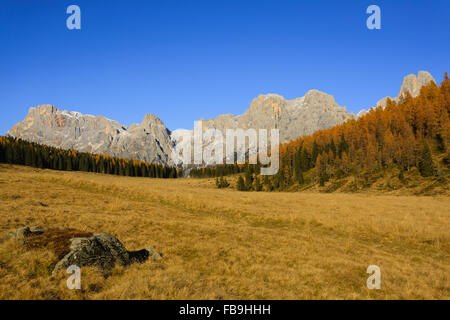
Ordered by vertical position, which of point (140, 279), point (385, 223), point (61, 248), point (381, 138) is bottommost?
point (385, 223)

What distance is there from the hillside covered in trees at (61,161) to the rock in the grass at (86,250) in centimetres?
11704

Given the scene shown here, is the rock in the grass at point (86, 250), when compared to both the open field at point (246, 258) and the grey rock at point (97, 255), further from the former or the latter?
the open field at point (246, 258)

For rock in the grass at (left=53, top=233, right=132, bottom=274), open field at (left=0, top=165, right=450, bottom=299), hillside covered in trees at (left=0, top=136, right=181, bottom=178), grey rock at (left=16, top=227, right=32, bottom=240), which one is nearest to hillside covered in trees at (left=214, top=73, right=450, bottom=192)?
open field at (left=0, top=165, right=450, bottom=299)

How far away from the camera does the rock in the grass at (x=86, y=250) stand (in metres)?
8.03

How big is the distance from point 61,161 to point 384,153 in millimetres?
141740

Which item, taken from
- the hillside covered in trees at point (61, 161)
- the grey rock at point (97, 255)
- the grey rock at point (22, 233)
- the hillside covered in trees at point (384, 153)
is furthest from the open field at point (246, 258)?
the hillside covered in trees at point (61, 161)

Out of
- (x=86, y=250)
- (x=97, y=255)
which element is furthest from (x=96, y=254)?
(x=86, y=250)

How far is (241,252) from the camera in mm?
12414

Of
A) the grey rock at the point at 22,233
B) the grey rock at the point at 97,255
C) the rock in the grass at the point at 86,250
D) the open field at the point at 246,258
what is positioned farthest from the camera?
the grey rock at the point at 22,233

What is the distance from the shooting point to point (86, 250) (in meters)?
8.45
